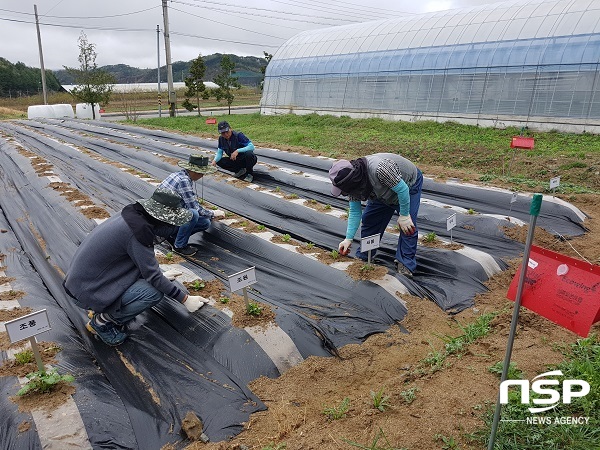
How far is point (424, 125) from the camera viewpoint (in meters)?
Answer: 14.8

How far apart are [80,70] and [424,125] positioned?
19.8 metres

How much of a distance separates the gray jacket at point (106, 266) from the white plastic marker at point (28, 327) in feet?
1.54

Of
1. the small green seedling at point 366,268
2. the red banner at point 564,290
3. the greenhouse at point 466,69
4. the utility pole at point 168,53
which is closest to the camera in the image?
the red banner at point 564,290

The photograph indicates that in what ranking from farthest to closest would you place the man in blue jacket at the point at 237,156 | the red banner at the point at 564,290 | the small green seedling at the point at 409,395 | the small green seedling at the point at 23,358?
the man in blue jacket at the point at 237,156, the small green seedling at the point at 23,358, the small green seedling at the point at 409,395, the red banner at the point at 564,290

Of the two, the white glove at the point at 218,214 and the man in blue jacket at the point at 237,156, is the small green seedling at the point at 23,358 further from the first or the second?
the man in blue jacket at the point at 237,156

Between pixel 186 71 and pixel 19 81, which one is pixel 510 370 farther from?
pixel 186 71

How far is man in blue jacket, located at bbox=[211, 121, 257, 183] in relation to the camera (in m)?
7.31

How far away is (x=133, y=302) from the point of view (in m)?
3.08

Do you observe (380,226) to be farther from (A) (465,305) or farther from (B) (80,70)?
(B) (80,70)

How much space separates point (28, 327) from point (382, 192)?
2.93m

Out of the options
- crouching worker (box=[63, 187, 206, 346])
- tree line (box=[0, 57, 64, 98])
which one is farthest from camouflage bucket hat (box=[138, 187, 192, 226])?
tree line (box=[0, 57, 64, 98])

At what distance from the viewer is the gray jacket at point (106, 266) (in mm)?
2967

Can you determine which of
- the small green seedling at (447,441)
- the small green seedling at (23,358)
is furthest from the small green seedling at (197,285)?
the small green seedling at (447,441)

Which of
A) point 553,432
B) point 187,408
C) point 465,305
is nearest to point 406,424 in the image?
point 553,432
